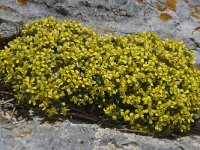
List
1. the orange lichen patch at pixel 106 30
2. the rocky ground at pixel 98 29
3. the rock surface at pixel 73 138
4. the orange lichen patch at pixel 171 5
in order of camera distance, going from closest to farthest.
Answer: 1. the rock surface at pixel 73 138
2. the rocky ground at pixel 98 29
3. the orange lichen patch at pixel 106 30
4. the orange lichen patch at pixel 171 5

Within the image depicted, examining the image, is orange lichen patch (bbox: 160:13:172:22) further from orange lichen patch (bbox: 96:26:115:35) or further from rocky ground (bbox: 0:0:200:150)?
orange lichen patch (bbox: 96:26:115:35)

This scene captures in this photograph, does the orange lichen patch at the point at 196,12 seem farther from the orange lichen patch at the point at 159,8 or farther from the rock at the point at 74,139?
the rock at the point at 74,139

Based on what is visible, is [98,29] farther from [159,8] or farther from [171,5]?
[171,5]

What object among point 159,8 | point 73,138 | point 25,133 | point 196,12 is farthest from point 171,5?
point 25,133

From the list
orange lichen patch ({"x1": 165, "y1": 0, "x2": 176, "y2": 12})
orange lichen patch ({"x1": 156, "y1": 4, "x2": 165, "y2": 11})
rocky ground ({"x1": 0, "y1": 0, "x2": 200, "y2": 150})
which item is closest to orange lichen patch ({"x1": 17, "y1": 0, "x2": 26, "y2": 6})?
rocky ground ({"x1": 0, "y1": 0, "x2": 200, "y2": 150})

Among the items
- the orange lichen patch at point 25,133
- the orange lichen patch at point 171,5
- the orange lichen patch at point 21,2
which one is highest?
the orange lichen patch at point 171,5

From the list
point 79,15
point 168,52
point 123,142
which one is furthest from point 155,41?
point 123,142

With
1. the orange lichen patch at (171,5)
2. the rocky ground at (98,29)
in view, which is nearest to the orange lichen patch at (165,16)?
the rocky ground at (98,29)

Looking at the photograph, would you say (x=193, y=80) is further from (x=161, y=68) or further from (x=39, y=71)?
(x=39, y=71)
